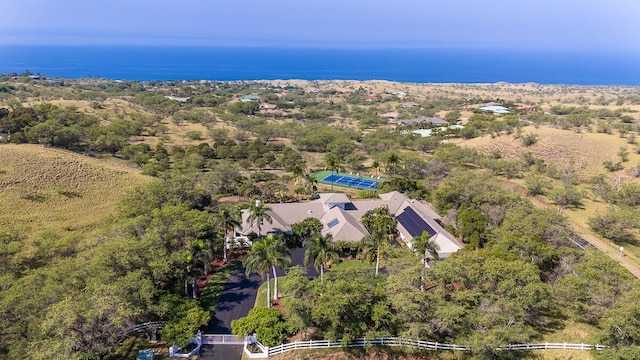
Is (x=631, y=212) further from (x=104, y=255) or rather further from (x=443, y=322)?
(x=104, y=255)

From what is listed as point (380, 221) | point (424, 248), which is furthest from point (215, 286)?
point (424, 248)

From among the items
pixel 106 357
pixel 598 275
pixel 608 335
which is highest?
pixel 598 275

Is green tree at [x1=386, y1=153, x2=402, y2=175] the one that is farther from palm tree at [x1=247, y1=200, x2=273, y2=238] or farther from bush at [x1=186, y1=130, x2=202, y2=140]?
bush at [x1=186, y1=130, x2=202, y2=140]

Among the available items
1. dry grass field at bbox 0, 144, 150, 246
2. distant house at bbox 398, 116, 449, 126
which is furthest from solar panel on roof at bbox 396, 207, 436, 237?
distant house at bbox 398, 116, 449, 126

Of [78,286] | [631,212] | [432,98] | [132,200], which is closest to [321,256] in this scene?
[78,286]

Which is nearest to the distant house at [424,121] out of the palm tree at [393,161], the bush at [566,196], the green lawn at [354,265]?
the palm tree at [393,161]

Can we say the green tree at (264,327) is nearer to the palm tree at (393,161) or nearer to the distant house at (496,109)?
the palm tree at (393,161)
